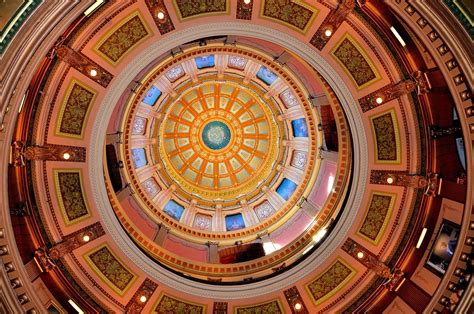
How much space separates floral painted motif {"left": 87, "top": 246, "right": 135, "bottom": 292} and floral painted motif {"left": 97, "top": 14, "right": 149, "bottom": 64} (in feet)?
25.3

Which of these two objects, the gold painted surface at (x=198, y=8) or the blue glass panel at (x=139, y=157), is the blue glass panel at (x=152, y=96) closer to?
the blue glass panel at (x=139, y=157)

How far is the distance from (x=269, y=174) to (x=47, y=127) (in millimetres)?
14033

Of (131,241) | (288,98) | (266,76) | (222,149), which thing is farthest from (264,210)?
(131,241)

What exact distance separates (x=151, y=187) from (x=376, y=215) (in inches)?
483

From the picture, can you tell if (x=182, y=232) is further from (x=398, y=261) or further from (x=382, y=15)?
(x=382, y=15)

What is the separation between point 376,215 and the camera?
57.9 ft

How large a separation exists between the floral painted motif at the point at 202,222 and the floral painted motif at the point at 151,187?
2.72 m

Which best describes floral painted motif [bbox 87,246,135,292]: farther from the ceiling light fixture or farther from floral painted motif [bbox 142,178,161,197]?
the ceiling light fixture

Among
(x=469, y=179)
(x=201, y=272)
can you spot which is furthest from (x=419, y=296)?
(x=201, y=272)

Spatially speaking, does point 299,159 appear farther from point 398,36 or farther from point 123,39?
point 123,39

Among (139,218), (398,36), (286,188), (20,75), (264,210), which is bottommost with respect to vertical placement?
(139,218)

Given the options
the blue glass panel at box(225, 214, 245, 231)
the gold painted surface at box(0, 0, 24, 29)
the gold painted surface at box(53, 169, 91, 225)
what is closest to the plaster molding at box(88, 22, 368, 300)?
the gold painted surface at box(53, 169, 91, 225)

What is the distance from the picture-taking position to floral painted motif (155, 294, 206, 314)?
719 inches

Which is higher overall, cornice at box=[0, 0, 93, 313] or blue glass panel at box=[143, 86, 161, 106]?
blue glass panel at box=[143, 86, 161, 106]
